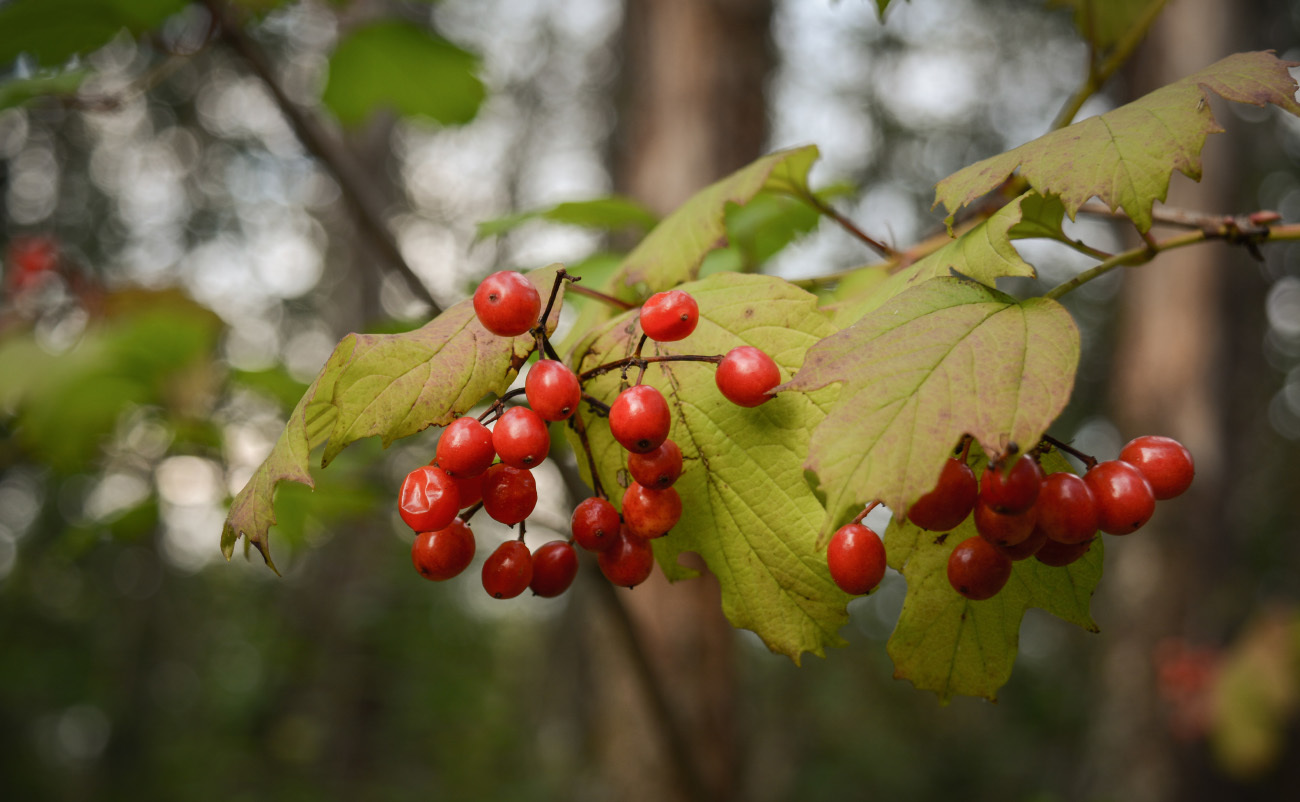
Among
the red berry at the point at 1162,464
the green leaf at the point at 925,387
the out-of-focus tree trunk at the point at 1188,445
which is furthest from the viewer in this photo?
the out-of-focus tree trunk at the point at 1188,445

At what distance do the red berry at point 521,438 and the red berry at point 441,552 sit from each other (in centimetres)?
19

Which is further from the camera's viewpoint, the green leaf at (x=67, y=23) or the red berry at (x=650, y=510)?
the green leaf at (x=67, y=23)

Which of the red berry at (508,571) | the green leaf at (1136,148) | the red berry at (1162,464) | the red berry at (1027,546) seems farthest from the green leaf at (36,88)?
the red berry at (1162,464)

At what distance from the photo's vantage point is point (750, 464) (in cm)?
100

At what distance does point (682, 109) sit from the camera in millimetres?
3547

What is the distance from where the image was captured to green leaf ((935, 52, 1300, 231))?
0.91 metres

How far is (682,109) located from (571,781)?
12.7m

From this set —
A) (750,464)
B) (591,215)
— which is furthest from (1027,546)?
(591,215)

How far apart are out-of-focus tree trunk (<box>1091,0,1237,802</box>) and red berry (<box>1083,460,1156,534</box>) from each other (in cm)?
589

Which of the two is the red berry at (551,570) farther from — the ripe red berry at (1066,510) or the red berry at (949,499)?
the ripe red berry at (1066,510)

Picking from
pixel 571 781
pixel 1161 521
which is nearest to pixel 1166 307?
pixel 1161 521

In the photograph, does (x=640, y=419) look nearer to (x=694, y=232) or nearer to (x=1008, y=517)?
(x=1008, y=517)

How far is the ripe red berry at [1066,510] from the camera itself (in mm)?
874

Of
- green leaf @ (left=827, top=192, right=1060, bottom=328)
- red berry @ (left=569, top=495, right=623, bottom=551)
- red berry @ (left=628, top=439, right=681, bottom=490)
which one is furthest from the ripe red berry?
red berry @ (left=569, top=495, right=623, bottom=551)
